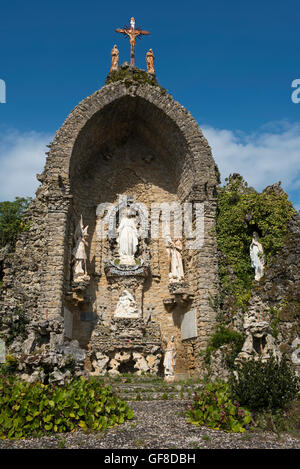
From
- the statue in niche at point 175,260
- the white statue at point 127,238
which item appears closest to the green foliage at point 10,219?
the white statue at point 127,238

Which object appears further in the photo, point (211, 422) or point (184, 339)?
point (184, 339)

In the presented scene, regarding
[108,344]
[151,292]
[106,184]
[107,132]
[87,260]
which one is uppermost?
[107,132]

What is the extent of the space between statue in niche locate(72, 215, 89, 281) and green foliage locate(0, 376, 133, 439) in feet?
20.8

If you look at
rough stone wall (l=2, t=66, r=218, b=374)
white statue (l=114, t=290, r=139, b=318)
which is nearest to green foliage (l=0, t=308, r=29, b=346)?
rough stone wall (l=2, t=66, r=218, b=374)

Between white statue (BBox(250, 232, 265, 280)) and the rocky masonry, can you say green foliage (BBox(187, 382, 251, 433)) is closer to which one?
the rocky masonry

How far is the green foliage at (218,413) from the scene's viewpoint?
635 centimetres

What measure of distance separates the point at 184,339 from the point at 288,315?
12.8 ft

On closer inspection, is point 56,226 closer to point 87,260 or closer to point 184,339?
point 87,260

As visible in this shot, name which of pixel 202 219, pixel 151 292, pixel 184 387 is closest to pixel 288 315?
pixel 184 387

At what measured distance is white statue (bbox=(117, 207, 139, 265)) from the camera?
14.7 meters

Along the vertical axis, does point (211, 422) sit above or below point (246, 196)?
below

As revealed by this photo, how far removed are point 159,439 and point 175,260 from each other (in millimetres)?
8701
